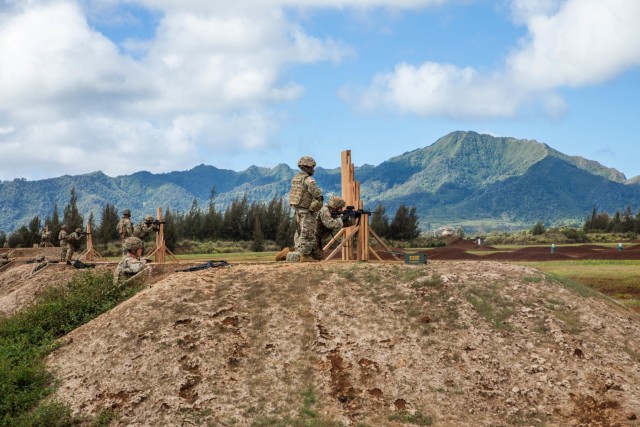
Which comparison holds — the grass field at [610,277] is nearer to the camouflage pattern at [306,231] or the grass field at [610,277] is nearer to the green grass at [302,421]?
the camouflage pattern at [306,231]

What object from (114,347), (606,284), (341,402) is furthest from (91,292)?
(606,284)

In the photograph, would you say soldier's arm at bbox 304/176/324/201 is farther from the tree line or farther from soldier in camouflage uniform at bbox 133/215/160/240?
the tree line

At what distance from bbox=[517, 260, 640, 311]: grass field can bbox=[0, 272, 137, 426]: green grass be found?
57.9 feet

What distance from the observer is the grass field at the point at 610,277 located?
88.7 feet

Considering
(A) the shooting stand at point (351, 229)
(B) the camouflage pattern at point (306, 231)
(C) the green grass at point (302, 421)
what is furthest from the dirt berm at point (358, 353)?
(A) the shooting stand at point (351, 229)

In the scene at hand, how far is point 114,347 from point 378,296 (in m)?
6.63

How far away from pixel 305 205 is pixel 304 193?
0.38 metres

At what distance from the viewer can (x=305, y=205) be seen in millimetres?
18453

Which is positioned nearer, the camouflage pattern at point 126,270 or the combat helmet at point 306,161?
the combat helmet at point 306,161

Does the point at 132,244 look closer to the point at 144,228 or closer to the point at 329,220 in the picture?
the point at 329,220

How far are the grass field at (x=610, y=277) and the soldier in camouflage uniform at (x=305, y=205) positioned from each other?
459 inches

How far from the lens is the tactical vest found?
722 inches

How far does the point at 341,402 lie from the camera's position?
12438mm

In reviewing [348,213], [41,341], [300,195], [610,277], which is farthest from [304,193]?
[610,277]
